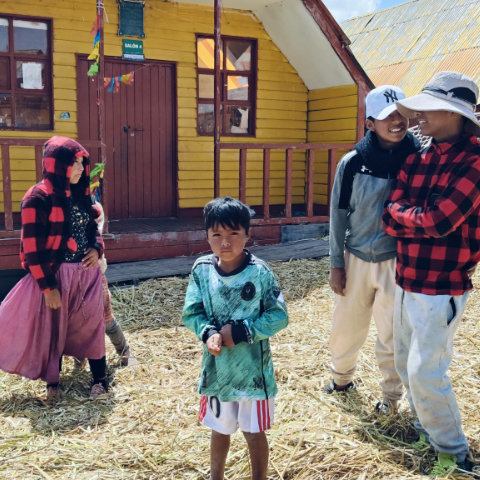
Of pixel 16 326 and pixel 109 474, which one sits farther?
pixel 16 326

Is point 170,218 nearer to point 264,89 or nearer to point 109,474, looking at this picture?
point 264,89

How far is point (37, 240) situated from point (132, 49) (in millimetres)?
5650

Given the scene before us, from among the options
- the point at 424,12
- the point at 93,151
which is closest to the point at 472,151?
the point at 93,151

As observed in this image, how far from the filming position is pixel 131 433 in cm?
364

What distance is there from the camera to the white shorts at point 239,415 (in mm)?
2613

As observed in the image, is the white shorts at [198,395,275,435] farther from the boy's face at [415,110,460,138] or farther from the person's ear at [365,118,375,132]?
the person's ear at [365,118,375,132]

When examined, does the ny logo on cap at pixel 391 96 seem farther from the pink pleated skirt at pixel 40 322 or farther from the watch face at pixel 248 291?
the pink pleated skirt at pixel 40 322

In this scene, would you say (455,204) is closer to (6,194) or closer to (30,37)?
(6,194)

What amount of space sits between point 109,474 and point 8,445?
713 mm

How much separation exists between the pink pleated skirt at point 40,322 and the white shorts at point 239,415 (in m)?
1.78

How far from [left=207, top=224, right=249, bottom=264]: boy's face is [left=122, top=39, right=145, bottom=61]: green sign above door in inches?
272

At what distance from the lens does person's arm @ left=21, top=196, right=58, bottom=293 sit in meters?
3.87

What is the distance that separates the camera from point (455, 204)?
2.82m

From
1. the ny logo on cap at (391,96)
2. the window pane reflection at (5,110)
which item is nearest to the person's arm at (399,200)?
the ny logo on cap at (391,96)
